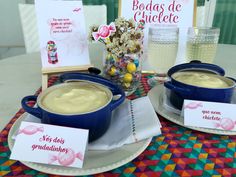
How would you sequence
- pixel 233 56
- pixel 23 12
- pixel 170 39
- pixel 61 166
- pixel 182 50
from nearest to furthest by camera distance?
pixel 61 166 → pixel 170 39 → pixel 182 50 → pixel 233 56 → pixel 23 12

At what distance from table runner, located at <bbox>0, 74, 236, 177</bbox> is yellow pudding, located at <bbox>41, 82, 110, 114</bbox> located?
12 centimetres

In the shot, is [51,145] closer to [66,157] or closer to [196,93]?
[66,157]

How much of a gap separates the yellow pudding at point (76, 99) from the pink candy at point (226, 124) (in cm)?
25

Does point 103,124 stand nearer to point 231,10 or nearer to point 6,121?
point 6,121

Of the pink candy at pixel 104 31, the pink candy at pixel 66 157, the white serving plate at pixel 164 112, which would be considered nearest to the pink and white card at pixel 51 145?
the pink candy at pixel 66 157

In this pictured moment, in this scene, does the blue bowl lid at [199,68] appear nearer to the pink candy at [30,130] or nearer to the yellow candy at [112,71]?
the yellow candy at [112,71]

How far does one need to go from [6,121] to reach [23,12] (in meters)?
0.97

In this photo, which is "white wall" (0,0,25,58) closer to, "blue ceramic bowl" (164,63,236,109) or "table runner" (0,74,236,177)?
"table runner" (0,74,236,177)

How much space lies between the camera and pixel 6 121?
24.9 inches

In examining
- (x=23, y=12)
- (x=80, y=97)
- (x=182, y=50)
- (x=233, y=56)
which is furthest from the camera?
(x=23, y=12)

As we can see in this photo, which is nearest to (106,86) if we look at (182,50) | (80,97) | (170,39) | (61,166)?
(80,97)

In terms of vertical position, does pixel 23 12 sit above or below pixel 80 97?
above

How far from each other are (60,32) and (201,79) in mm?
478

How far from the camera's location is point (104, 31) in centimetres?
73
